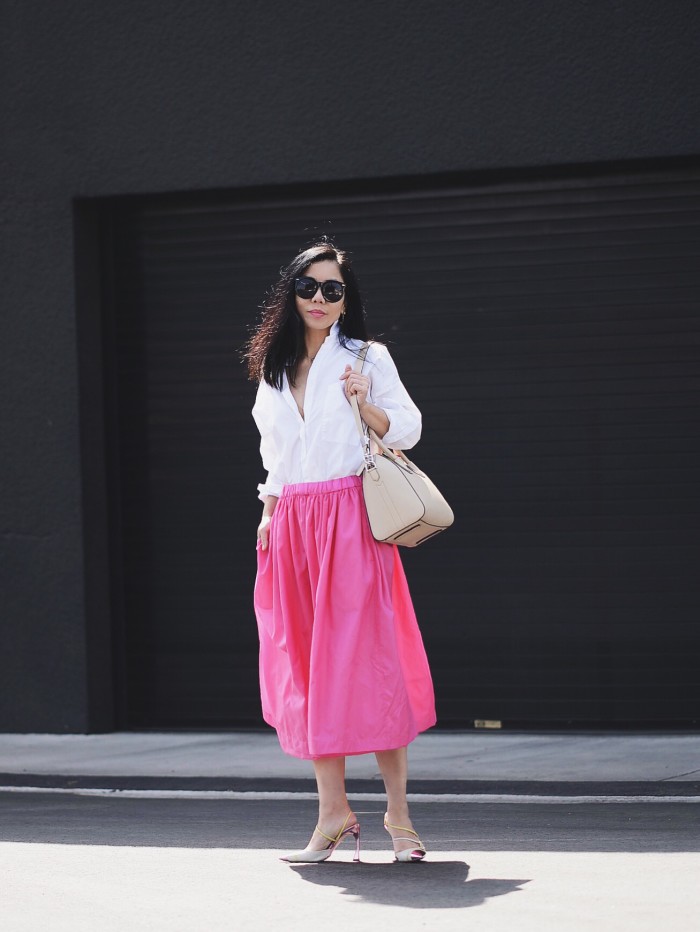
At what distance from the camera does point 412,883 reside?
178 inches

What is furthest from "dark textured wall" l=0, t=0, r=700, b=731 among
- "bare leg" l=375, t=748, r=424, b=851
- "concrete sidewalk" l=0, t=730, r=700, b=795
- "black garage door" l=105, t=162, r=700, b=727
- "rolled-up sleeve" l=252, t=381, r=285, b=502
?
"bare leg" l=375, t=748, r=424, b=851

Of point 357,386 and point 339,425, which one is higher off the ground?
point 357,386

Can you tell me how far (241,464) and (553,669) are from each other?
2.04m

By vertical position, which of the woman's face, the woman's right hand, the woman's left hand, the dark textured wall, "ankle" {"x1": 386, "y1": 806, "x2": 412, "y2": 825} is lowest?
"ankle" {"x1": 386, "y1": 806, "x2": 412, "y2": 825}

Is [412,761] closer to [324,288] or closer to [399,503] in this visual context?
[399,503]

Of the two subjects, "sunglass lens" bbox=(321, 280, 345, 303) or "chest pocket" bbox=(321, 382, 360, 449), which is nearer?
"chest pocket" bbox=(321, 382, 360, 449)

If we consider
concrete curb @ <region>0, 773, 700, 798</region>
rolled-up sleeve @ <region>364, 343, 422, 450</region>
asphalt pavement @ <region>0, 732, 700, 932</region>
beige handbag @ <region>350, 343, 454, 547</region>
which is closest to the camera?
asphalt pavement @ <region>0, 732, 700, 932</region>

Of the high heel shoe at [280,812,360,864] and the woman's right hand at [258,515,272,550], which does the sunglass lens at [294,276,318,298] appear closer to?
the woman's right hand at [258,515,272,550]

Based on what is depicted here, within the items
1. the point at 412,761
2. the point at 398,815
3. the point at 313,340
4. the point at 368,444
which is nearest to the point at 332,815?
the point at 398,815

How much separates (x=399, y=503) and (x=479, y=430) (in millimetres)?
3289

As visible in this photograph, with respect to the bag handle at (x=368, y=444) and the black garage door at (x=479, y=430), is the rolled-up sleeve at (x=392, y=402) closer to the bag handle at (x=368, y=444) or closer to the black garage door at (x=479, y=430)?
the bag handle at (x=368, y=444)

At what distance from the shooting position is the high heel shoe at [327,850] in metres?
4.82

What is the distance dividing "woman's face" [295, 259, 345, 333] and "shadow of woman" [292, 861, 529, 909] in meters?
1.78

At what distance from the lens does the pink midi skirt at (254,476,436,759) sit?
15.5ft
